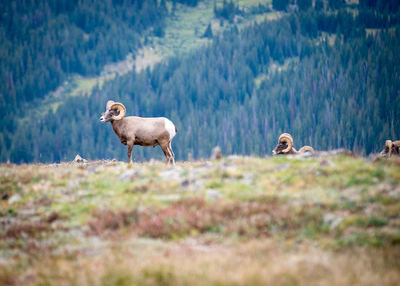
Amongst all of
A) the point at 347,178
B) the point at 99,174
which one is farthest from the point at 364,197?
the point at 99,174

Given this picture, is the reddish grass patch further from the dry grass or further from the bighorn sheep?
the bighorn sheep

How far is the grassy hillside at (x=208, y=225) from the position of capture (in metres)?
10.8

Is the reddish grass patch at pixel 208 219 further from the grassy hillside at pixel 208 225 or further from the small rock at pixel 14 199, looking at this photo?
the small rock at pixel 14 199

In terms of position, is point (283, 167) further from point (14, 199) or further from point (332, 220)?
point (14, 199)

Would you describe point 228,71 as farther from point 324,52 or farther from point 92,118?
point 92,118

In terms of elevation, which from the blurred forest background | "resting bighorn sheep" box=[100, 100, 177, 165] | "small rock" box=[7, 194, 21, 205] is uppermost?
"small rock" box=[7, 194, 21, 205]

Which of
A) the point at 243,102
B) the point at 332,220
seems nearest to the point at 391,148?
the point at 332,220

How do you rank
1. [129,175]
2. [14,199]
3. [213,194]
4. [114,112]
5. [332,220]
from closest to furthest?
[332,220] < [213,194] < [14,199] < [129,175] < [114,112]

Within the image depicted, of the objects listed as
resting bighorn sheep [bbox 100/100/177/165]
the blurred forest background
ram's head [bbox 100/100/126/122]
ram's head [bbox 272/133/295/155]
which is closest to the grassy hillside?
resting bighorn sheep [bbox 100/100/177/165]

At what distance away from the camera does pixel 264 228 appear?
41.5 feet

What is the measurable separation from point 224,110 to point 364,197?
170 m

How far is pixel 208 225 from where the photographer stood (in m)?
12.9

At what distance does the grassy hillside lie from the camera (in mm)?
10750

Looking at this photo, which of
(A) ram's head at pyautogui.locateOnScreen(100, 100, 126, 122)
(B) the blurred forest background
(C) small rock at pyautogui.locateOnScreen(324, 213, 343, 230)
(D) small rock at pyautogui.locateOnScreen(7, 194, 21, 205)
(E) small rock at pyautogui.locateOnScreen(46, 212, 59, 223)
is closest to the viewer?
(C) small rock at pyautogui.locateOnScreen(324, 213, 343, 230)
